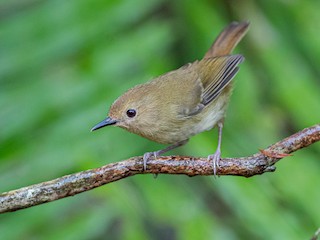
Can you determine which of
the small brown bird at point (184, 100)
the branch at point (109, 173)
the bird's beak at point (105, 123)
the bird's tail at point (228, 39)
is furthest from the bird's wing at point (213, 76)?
the branch at point (109, 173)

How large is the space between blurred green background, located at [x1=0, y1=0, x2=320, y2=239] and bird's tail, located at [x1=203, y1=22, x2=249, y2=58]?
61 millimetres

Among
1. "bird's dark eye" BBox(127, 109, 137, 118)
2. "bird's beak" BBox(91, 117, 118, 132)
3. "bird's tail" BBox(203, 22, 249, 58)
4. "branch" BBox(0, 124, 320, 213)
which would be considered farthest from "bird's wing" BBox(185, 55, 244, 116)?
"branch" BBox(0, 124, 320, 213)

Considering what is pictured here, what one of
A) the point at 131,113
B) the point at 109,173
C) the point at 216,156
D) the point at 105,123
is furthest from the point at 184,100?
the point at 109,173

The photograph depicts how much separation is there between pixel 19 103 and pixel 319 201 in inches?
58.2

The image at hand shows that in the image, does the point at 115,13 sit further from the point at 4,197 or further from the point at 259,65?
the point at 4,197

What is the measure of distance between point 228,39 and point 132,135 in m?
0.86

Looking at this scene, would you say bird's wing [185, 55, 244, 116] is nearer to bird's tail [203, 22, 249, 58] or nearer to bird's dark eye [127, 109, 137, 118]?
bird's tail [203, 22, 249, 58]

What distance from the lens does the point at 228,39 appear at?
3.70 metres

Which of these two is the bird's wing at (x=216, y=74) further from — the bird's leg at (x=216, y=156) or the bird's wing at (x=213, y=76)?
the bird's leg at (x=216, y=156)

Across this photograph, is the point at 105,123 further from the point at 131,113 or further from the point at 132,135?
the point at 132,135

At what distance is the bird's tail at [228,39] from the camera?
3.65 meters

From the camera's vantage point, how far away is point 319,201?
9.84 feet

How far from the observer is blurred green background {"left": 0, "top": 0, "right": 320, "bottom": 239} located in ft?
9.41

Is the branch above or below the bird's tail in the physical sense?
above
